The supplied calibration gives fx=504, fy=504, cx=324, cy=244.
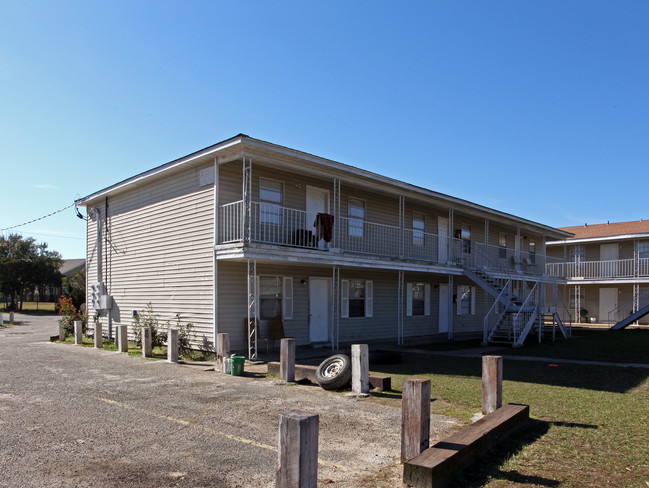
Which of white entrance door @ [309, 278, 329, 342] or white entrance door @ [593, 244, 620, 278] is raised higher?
white entrance door @ [593, 244, 620, 278]

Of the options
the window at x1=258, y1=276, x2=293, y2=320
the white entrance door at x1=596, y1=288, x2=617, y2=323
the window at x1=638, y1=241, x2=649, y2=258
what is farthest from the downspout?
the white entrance door at x1=596, y1=288, x2=617, y2=323

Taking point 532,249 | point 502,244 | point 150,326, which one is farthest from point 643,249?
point 150,326

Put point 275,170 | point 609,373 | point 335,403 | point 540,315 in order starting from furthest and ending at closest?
point 540,315 → point 275,170 → point 609,373 → point 335,403

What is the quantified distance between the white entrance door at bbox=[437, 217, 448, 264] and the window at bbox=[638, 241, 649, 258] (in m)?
16.4

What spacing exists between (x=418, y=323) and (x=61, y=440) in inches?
631

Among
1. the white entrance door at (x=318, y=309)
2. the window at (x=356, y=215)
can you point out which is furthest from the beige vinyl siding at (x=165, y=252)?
the window at (x=356, y=215)

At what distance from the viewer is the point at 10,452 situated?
530 cm

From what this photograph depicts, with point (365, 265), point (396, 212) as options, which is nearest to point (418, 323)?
point (396, 212)

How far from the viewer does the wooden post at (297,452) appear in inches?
140

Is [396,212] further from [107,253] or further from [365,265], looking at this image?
[107,253]

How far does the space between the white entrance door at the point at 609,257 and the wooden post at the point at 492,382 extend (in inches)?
1089

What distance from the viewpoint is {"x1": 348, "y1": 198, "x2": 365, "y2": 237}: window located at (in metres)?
17.3

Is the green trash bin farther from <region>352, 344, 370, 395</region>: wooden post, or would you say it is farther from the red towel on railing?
the red towel on railing

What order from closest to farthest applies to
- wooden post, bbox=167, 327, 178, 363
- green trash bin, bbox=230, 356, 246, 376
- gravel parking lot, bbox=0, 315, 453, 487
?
1. gravel parking lot, bbox=0, 315, 453, 487
2. green trash bin, bbox=230, 356, 246, 376
3. wooden post, bbox=167, 327, 178, 363
